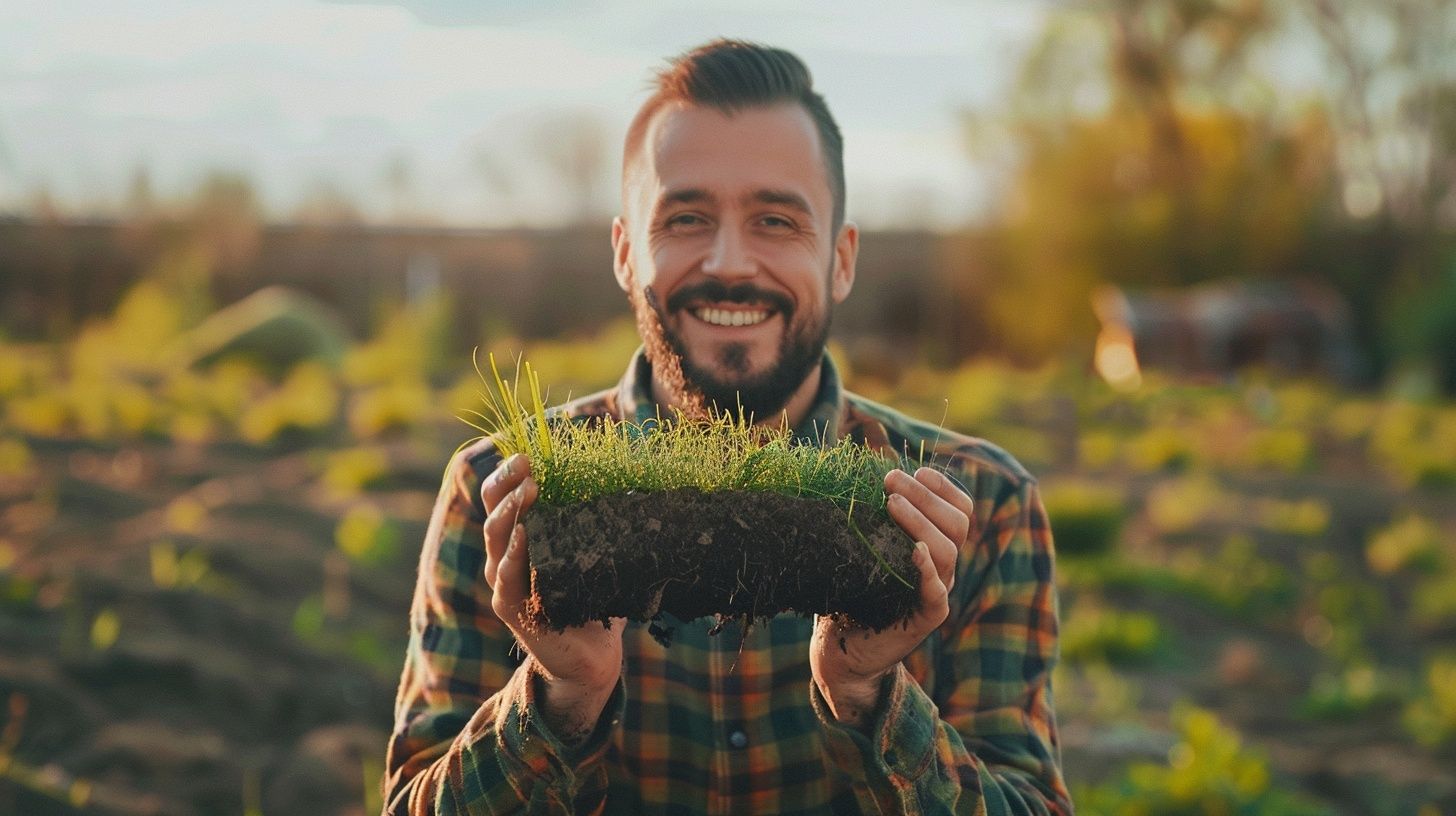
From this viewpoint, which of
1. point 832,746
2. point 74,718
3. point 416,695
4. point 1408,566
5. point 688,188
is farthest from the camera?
point 1408,566

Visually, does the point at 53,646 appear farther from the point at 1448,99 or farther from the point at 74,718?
the point at 1448,99

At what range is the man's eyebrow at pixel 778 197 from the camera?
2.44m

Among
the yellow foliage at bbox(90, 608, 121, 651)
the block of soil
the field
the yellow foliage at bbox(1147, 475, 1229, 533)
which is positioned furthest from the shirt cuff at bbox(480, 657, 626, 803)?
the yellow foliage at bbox(1147, 475, 1229, 533)

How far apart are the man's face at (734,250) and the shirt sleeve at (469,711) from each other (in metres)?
0.52

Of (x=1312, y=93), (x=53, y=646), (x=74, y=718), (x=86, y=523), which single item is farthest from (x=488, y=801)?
(x=1312, y=93)

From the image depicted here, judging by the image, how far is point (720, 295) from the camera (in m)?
2.43

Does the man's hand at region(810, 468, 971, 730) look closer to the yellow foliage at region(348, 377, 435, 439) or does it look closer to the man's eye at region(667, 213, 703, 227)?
the man's eye at region(667, 213, 703, 227)

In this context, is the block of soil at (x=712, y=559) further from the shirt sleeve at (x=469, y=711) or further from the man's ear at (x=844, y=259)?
the man's ear at (x=844, y=259)

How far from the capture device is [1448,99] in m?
22.6

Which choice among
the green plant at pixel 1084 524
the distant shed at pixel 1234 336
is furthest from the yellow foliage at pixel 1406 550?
the distant shed at pixel 1234 336

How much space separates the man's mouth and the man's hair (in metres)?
0.28

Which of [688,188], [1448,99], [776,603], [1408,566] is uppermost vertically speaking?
[1448,99]

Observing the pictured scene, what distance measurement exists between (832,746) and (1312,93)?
2362cm

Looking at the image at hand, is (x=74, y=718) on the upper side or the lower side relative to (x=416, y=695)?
lower
